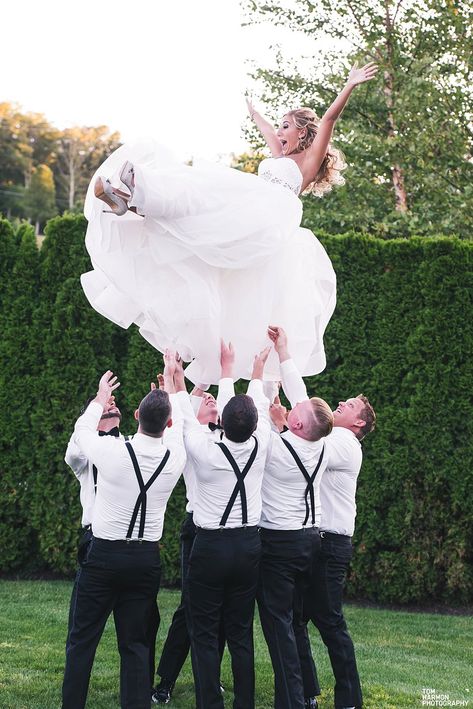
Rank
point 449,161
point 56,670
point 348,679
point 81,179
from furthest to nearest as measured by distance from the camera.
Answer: point 81,179 < point 449,161 < point 56,670 < point 348,679

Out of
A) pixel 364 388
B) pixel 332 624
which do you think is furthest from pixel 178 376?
pixel 364 388

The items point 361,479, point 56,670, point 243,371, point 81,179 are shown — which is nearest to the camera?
point 243,371

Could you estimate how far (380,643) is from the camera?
6875mm

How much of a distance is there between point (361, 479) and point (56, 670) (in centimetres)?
338

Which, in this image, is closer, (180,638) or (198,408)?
(198,408)

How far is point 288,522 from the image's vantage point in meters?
4.70

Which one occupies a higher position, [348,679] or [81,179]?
[81,179]

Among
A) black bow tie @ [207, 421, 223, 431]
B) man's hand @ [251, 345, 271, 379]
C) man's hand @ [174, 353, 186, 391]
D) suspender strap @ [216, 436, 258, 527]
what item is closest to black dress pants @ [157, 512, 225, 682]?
black bow tie @ [207, 421, 223, 431]

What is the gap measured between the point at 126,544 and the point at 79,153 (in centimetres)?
6533

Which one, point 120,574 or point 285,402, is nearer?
point 120,574

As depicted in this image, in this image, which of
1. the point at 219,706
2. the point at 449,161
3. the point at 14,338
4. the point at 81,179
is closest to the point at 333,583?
the point at 219,706

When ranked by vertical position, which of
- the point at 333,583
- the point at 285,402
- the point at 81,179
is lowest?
the point at 333,583

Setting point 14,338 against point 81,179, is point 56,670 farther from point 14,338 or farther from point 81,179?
point 81,179

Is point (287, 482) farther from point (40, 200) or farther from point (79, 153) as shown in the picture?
point (79, 153)
